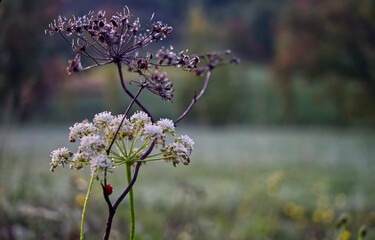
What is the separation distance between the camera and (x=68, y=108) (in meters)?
36.7

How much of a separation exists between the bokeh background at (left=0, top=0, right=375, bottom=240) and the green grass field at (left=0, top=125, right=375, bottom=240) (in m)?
0.02

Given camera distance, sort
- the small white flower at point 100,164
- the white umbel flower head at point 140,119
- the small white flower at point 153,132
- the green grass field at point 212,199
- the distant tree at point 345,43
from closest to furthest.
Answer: the small white flower at point 100,164, the small white flower at point 153,132, the white umbel flower head at point 140,119, the green grass field at point 212,199, the distant tree at point 345,43

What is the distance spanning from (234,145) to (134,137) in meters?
14.4

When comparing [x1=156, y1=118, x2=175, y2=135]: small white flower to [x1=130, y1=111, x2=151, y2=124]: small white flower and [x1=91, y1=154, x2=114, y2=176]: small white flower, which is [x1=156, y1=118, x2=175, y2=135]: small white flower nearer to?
[x1=130, y1=111, x2=151, y2=124]: small white flower

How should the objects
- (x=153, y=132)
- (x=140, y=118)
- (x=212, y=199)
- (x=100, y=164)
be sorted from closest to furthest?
(x=100, y=164), (x=153, y=132), (x=140, y=118), (x=212, y=199)

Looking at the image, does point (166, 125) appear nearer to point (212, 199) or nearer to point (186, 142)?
point (186, 142)

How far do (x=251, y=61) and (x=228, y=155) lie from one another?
43804mm

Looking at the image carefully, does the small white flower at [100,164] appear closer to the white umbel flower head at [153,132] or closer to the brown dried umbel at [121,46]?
the brown dried umbel at [121,46]

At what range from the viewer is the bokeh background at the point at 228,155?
4258mm

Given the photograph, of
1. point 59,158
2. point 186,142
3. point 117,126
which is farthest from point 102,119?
point 186,142

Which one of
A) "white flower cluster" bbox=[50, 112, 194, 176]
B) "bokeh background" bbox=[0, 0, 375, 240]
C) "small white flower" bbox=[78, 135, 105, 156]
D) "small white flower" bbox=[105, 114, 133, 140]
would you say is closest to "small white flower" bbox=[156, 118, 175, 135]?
"white flower cluster" bbox=[50, 112, 194, 176]

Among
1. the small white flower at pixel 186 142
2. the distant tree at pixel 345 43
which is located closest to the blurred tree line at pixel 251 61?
the distant tree at pixel 345 43

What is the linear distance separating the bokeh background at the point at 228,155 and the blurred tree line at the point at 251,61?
0.24 feet

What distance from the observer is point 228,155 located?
12.9m
